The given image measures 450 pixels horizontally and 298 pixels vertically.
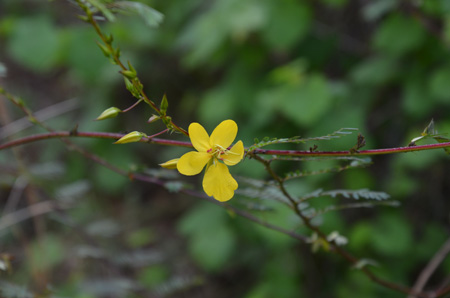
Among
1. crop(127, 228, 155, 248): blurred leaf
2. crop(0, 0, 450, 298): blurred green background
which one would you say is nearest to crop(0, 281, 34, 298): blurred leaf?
crop(0, 0, 450, 298): blurred green background

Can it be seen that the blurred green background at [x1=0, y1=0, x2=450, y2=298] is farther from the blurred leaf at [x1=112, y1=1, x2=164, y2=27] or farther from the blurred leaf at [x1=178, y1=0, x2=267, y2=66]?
the blurred leaf at [x1=112, y1=1, x2=164, y2=27]

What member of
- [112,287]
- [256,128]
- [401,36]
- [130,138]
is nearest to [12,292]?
[130,138]

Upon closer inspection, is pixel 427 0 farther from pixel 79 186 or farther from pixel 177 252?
pixel 177 252

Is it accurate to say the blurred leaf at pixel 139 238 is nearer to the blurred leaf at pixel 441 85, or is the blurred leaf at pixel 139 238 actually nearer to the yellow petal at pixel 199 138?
the blurred leaf at pixel 441 85

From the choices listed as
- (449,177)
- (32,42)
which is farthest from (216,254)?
(32,42)

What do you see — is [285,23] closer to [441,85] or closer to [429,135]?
[441,85]
